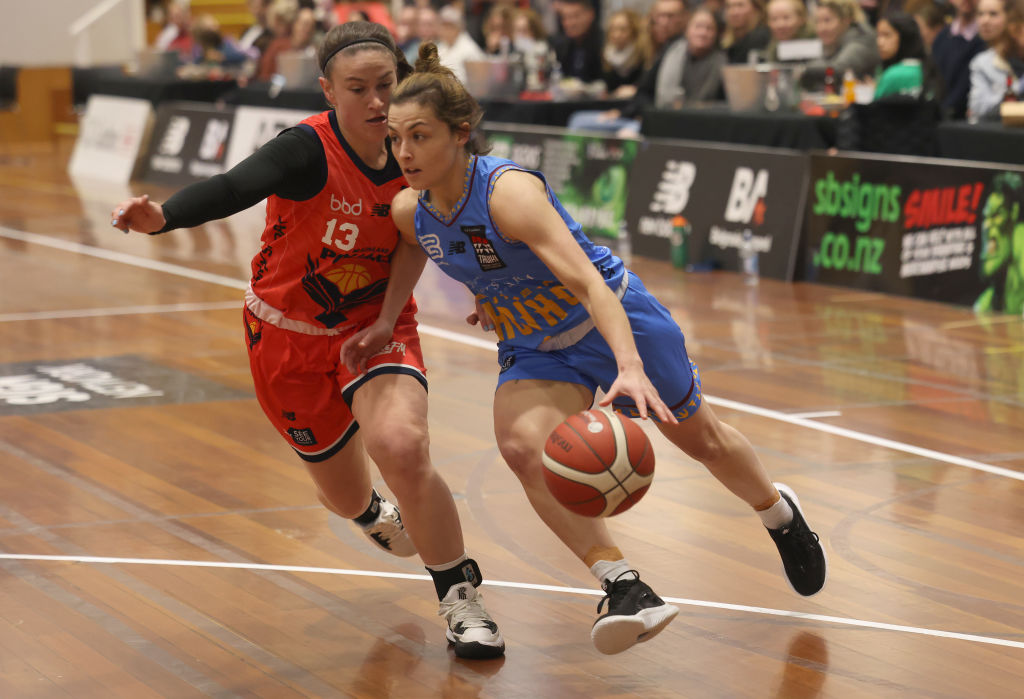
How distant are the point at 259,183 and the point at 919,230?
6.67 m

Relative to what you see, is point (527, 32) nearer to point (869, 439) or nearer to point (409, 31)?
point (409, 31)

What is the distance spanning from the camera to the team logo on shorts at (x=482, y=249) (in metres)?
3.87

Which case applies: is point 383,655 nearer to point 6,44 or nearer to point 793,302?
point 793,302

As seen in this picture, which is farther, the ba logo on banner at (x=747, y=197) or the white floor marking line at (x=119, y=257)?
the white floor marking line at (x=119, y=257)

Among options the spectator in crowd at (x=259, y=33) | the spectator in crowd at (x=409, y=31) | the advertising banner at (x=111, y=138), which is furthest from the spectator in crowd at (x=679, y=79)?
the advertising banner at (x=111, y=138)

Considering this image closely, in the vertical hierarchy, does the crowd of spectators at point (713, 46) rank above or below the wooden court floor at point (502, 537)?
above

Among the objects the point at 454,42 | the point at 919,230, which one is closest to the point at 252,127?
the point at 454,42

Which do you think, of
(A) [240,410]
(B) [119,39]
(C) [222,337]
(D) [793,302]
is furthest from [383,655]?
(B) [119,39]

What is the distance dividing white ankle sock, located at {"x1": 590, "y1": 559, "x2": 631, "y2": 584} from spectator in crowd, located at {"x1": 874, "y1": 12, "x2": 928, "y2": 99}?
279 inches

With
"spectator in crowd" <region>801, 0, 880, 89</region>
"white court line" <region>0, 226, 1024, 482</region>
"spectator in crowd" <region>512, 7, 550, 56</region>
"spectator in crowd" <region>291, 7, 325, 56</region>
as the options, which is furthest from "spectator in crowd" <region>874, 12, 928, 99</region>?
"spectator in crowd" <region>291, 7, 325, 56</region>

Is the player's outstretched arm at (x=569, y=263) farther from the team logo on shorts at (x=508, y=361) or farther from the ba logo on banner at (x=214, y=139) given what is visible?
the ba logo on banner at (x=214, y=139)

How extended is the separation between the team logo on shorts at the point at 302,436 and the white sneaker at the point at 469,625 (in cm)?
70

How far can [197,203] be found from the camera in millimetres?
3871

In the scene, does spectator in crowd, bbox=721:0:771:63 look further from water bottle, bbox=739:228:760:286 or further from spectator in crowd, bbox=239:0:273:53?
spectator in crowd, bbox=239:0:273:53
